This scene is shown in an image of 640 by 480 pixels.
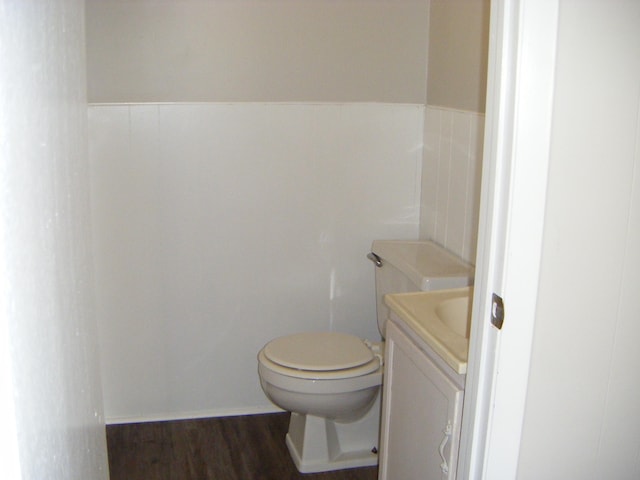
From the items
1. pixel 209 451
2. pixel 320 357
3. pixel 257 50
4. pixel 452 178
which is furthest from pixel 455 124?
pixel 209 451

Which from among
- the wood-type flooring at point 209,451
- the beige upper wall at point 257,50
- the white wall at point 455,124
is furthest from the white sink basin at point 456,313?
the beige upper wall at point 257,50

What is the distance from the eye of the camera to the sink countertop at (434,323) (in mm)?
1448

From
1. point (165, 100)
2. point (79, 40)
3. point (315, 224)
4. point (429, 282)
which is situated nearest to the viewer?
point (79, 40)

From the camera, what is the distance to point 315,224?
2766mm

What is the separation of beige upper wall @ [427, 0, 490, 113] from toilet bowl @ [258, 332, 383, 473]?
0.95m

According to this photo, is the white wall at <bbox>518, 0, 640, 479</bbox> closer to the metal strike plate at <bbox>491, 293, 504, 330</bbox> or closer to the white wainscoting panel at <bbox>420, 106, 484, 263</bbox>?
the metal strike plate at <bbox>491, 293, 504, 330</bbox>

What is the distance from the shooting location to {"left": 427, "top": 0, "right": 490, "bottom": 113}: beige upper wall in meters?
2.17

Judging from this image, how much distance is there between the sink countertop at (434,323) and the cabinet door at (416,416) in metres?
0.06

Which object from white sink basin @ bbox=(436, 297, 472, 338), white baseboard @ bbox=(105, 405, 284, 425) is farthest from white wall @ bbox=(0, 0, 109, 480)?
white baseboard @ bbox=(105, 405, 284, 425)

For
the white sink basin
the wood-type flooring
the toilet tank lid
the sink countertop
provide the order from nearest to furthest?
1. the sink countertop
2. the white sink basin
3. the toilet tank lid
4. the wood-type flooring

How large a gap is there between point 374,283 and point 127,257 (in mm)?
1012

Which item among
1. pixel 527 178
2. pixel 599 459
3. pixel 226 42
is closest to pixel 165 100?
pixel 226 42

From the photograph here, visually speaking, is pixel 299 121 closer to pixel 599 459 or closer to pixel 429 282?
pixel 429 282

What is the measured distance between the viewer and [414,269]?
2250 mm
